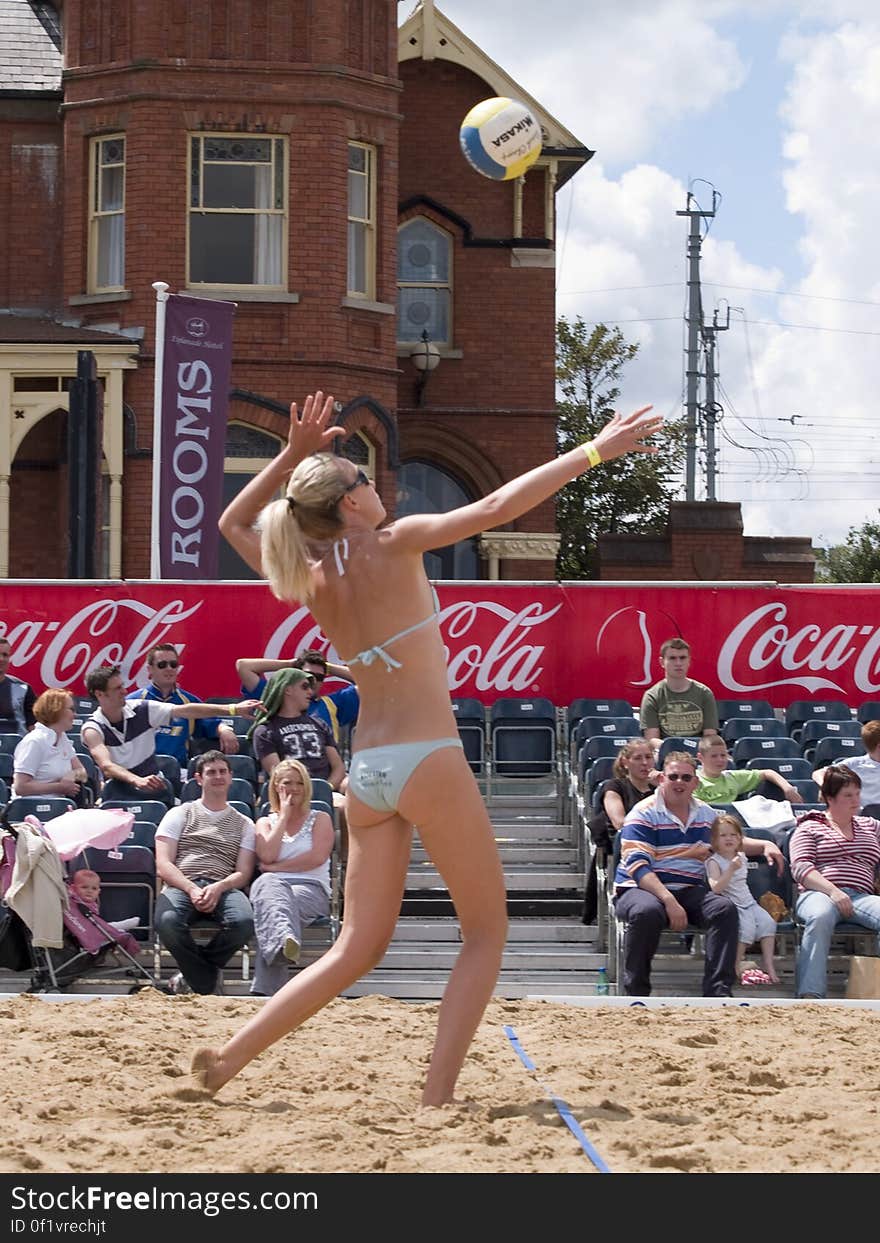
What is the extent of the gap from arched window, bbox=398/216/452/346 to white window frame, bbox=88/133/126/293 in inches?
184

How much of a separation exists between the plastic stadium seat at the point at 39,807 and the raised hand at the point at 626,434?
629 centimetres

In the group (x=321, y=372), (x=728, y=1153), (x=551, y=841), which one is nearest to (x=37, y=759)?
(x=551, y=841)

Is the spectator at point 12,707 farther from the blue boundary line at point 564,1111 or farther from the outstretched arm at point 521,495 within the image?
the outstretched arm at point 521,495

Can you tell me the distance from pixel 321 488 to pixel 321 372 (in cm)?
1793

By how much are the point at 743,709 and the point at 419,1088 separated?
8.52 m

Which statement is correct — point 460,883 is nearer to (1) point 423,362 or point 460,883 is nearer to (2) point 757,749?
(2) point 757,749

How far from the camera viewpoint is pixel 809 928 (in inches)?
408

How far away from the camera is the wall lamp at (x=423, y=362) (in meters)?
26.0

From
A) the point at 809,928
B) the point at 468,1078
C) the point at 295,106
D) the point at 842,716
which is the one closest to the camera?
the point at 468,1078

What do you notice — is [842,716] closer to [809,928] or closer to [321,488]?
[809,928]

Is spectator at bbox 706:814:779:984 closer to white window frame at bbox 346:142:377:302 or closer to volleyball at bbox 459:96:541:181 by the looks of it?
volleyball at bbox 459:96:541:181

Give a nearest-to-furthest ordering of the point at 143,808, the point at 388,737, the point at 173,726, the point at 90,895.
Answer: the point at 388,737 < the point at 90,895 < the point at 143,808 < the point at 173,726

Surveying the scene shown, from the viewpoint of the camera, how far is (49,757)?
1155 centimetres

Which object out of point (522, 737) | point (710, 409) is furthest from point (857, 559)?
point (522, 737)
